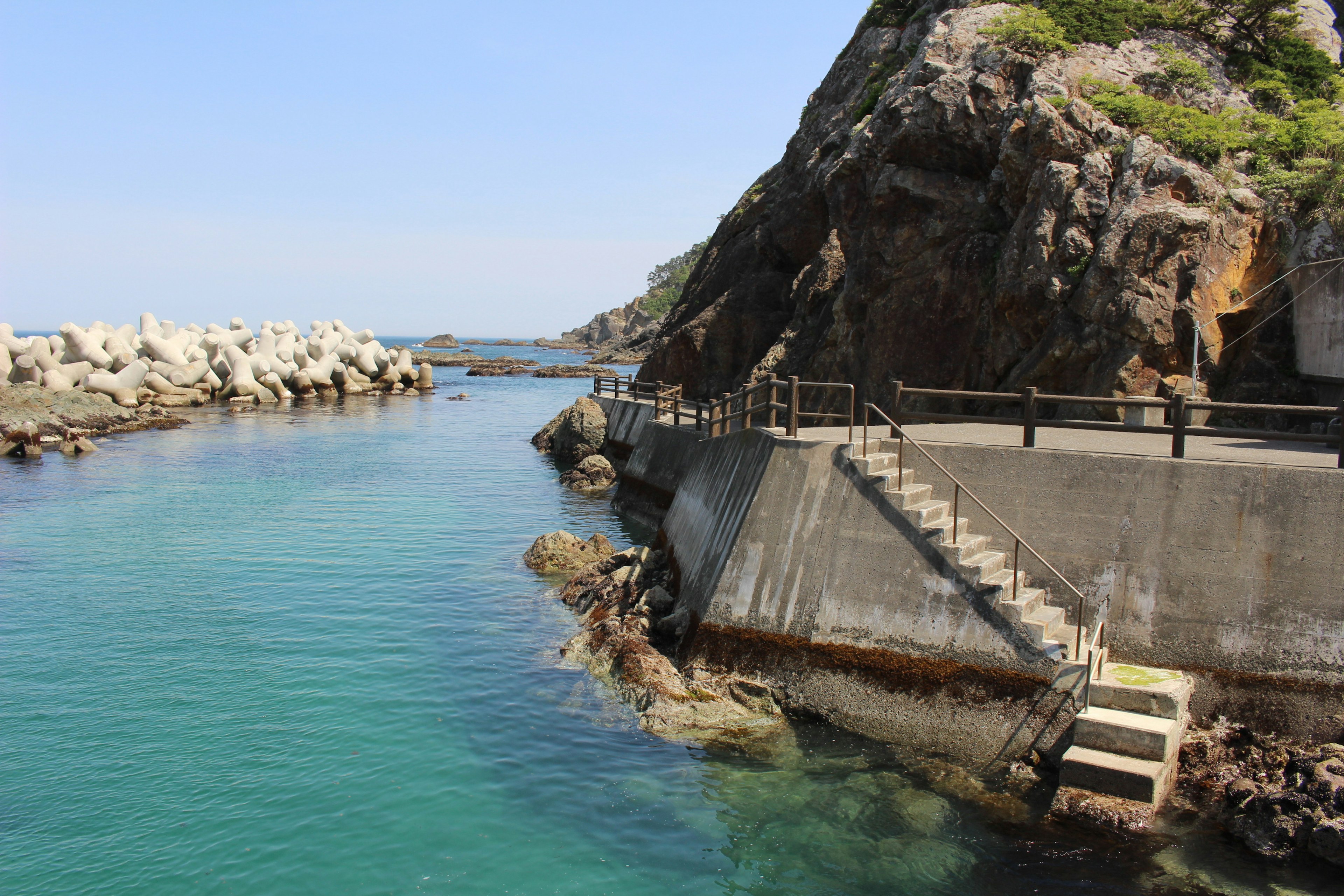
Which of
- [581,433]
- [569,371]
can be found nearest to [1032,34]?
[581,433]

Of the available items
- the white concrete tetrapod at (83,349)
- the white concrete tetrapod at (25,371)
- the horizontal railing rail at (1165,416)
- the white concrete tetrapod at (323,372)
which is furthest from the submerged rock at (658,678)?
the white concrete tetrapod at (323,372)

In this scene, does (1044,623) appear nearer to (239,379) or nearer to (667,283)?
(239,379)

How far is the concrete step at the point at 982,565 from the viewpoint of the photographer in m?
11.1

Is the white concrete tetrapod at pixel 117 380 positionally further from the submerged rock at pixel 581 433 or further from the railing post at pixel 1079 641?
the railing post at pixel 1079 641

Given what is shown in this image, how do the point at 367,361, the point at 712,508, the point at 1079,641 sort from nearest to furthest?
the point at 1079,641 → the point at 712,508 → the point at 367,361

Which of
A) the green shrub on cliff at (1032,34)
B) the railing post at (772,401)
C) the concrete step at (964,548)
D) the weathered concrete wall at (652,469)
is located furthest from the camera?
the weathered concrete wall at (652,469)

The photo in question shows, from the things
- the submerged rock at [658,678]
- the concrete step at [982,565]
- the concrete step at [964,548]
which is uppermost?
the concrete step at [964,548]

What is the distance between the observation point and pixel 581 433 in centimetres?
3603

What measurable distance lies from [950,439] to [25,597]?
18.3 meters

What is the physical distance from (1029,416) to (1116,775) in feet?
15.4

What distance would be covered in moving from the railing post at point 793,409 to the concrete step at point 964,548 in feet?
8.99

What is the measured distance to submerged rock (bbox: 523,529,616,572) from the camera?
19703 mm

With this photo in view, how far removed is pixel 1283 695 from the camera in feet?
33.2

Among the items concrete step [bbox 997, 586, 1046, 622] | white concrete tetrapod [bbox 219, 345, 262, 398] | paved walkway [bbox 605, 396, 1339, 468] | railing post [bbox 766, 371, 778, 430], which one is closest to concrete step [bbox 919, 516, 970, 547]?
concrete step [bbox 997, 586, 1046, 622]
